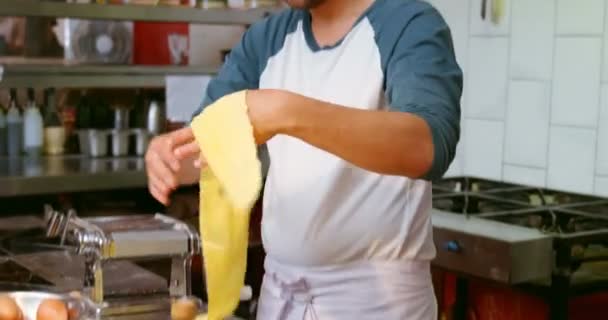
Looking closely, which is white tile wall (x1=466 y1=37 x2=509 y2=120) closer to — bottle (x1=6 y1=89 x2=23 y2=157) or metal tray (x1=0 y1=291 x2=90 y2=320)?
bottle (x1=6 y1=89 x2=23 y2=157)

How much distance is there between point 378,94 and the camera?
49.0 inches

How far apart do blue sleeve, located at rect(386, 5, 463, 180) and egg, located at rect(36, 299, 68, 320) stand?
58cm

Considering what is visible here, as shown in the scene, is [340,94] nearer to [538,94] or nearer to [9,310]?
[9,310]

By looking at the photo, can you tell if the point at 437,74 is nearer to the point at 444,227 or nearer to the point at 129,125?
the point at 444,227

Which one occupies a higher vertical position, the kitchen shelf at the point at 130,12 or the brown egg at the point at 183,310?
the kitchen shelf at the point at 130,12

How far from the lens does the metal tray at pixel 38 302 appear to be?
55.7 inches

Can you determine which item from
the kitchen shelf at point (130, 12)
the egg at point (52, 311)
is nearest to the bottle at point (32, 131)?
the kitchen shelf at point (130, 12)

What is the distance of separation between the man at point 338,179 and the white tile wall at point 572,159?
4.41 ft

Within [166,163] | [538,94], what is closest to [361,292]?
[166,163]

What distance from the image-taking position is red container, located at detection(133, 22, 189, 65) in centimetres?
354

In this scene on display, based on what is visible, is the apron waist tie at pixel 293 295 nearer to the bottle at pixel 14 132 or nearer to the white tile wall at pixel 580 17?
the white tile wall at pixel 580 17

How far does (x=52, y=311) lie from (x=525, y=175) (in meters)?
1.74

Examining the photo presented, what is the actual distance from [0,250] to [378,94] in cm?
108

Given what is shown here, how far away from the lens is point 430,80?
3.47 ft
